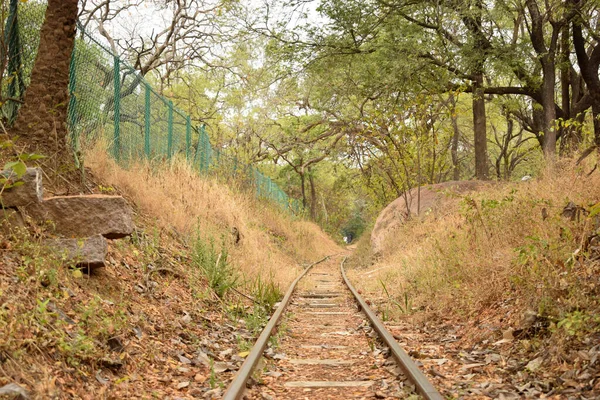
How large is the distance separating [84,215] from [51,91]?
87.6 inches

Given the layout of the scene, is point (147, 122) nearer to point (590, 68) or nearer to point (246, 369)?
point (246, 369)

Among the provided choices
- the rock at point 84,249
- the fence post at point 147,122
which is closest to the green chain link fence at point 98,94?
the fence post at point 147,122

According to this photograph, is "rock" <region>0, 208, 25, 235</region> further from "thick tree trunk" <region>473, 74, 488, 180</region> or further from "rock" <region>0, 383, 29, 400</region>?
"thick tree trunk" <region>473, 74, 488, 180</region>

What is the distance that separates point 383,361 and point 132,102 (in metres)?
7.58

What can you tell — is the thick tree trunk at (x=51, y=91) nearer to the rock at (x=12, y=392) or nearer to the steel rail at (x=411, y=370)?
the rock at (x=12, y=392)

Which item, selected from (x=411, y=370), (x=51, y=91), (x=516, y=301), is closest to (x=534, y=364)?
(x=411, y=370)

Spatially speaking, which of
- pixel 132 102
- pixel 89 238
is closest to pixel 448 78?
pixel 132 102

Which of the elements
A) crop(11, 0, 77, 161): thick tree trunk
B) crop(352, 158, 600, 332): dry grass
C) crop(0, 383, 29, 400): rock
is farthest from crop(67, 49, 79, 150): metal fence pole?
crop(352, 158, 600, 332): dry grass

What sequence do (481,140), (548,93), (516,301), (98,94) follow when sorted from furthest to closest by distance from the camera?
(481,140) → (548,93) → (98,94) → (516,301)

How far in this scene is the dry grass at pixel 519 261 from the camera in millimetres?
5289

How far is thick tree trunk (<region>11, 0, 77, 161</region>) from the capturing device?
6.97m

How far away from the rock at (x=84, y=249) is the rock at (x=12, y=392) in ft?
7.13

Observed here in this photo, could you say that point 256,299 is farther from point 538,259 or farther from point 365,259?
point 365,259

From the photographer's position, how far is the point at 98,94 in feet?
30.4
